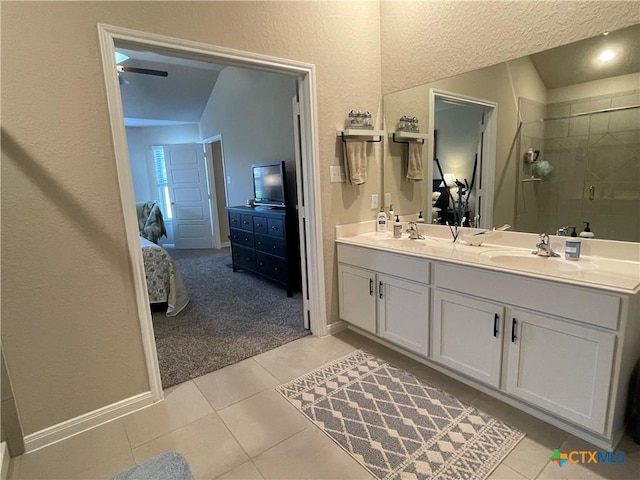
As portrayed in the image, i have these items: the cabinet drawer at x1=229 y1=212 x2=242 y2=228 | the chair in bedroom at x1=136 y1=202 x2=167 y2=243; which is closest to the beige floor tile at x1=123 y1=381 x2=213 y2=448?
the cabinet drawer at x1=229 y1=212 x2=242 y2=228

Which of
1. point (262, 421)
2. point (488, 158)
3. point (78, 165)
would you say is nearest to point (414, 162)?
point (488, 158)

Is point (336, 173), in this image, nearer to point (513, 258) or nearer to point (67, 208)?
point (513, 258)

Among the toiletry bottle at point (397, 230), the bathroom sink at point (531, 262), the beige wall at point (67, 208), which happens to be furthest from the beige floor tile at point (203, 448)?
the toiletry bottle at point (397, 230)

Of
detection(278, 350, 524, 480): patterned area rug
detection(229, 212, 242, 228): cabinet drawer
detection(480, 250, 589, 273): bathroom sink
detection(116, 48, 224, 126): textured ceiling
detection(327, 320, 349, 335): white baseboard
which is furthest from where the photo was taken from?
detection(116, 48, 224, 126): textured ceiling

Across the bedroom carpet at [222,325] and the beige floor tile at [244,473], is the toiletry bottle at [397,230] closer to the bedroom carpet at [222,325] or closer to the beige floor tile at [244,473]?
the bedroom carpet at [222,325]

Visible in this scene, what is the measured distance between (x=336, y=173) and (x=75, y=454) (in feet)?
7.69

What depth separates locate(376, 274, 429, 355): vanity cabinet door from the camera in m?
2.22

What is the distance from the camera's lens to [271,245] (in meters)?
4.06

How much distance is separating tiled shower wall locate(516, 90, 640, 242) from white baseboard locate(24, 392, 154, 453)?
8.51ft

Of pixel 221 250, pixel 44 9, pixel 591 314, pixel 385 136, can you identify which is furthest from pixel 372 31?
pixel 221 250

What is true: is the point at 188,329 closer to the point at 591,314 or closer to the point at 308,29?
the point at 308,29

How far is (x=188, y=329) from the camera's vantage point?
10.1ft

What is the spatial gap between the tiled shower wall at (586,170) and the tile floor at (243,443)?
1.09m

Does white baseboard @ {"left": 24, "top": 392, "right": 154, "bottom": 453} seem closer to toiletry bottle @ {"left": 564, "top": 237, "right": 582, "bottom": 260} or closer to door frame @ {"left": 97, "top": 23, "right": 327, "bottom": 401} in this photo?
door frame @ {"left": 97, "top": 23, "right": 327, "bottom": 401}
